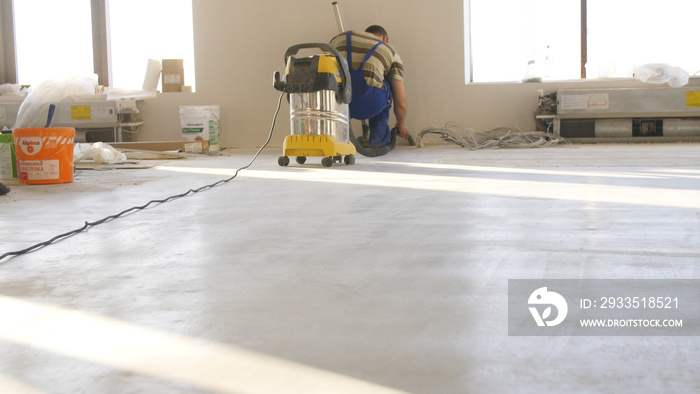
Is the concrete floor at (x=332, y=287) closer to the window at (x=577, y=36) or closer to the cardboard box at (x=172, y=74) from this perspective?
the window at (x=577, y=36)

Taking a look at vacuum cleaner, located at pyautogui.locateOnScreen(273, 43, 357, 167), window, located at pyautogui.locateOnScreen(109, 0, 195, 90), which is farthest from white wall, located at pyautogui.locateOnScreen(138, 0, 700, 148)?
vacuum cleaner, located at pyautogui.locateOnScreen(273, 43, 357, 167)

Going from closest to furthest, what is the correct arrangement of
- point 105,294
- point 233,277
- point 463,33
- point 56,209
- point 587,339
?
point 587,339
point 105,294
point 233,277
point 56,209
point 463,33

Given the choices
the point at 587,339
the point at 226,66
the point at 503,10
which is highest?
the point at 503,10

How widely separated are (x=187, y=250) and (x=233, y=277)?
0.34 metres

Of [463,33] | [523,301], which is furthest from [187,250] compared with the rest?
[463,33]

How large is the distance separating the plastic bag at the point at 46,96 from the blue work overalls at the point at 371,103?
257cm

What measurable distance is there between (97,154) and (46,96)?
1578 millimetres

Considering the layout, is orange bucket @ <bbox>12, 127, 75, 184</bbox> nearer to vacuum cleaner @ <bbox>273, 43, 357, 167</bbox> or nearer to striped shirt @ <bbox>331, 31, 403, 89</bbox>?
vacuum cleaner @ <bbox>273, 43, 357, 167</bbox>

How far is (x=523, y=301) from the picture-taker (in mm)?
1155

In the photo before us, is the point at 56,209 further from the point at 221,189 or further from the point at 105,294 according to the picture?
the point at 105,294

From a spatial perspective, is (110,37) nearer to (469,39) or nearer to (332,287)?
(469,39)

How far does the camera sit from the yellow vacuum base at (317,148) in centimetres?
420

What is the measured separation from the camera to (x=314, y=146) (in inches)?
166

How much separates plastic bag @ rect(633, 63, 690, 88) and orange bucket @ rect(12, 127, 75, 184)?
509cm
